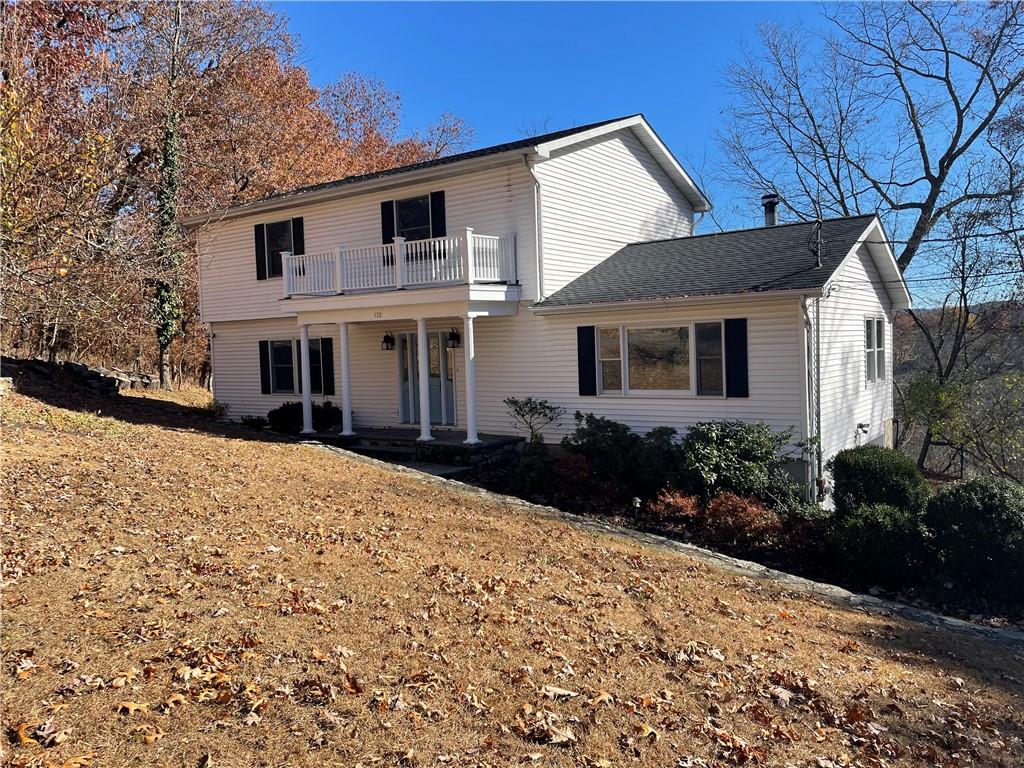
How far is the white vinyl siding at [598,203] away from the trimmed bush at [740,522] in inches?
242

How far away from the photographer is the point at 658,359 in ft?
44.5

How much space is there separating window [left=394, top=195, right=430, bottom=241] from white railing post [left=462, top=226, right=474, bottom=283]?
7.65 feet

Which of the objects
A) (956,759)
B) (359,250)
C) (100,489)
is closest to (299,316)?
(359,250)

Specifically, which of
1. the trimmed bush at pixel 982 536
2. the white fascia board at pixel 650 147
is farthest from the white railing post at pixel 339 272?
the trimmed bush at pixel 982 536

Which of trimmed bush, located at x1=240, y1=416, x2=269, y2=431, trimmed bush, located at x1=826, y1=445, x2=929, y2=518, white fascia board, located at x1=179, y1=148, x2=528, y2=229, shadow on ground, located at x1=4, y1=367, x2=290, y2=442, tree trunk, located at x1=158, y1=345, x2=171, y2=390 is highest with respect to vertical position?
white fascia board, located at x1=179, y1=148, x2=528, y2=229

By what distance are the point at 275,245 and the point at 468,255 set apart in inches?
285

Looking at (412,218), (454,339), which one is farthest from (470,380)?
(412,218)

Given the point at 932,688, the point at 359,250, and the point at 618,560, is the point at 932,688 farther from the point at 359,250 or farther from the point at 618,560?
the point at 359,250

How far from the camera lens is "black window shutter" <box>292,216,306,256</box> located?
18.0 meters

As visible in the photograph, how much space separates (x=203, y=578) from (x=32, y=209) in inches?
186

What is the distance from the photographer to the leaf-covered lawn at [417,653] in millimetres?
3873

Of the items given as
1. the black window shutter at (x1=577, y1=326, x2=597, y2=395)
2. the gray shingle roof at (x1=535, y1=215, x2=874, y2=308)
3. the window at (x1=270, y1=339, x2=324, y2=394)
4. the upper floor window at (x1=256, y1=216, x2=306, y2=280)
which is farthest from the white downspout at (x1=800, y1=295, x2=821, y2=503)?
the upper floor window at (x1=256, y1=216, x2=306, y2=280)

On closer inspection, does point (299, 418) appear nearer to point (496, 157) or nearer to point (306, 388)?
point (306, 388)

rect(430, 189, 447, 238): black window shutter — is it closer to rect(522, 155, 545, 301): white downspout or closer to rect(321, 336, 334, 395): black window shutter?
rect(522, 155, 545, 301): white downspout
